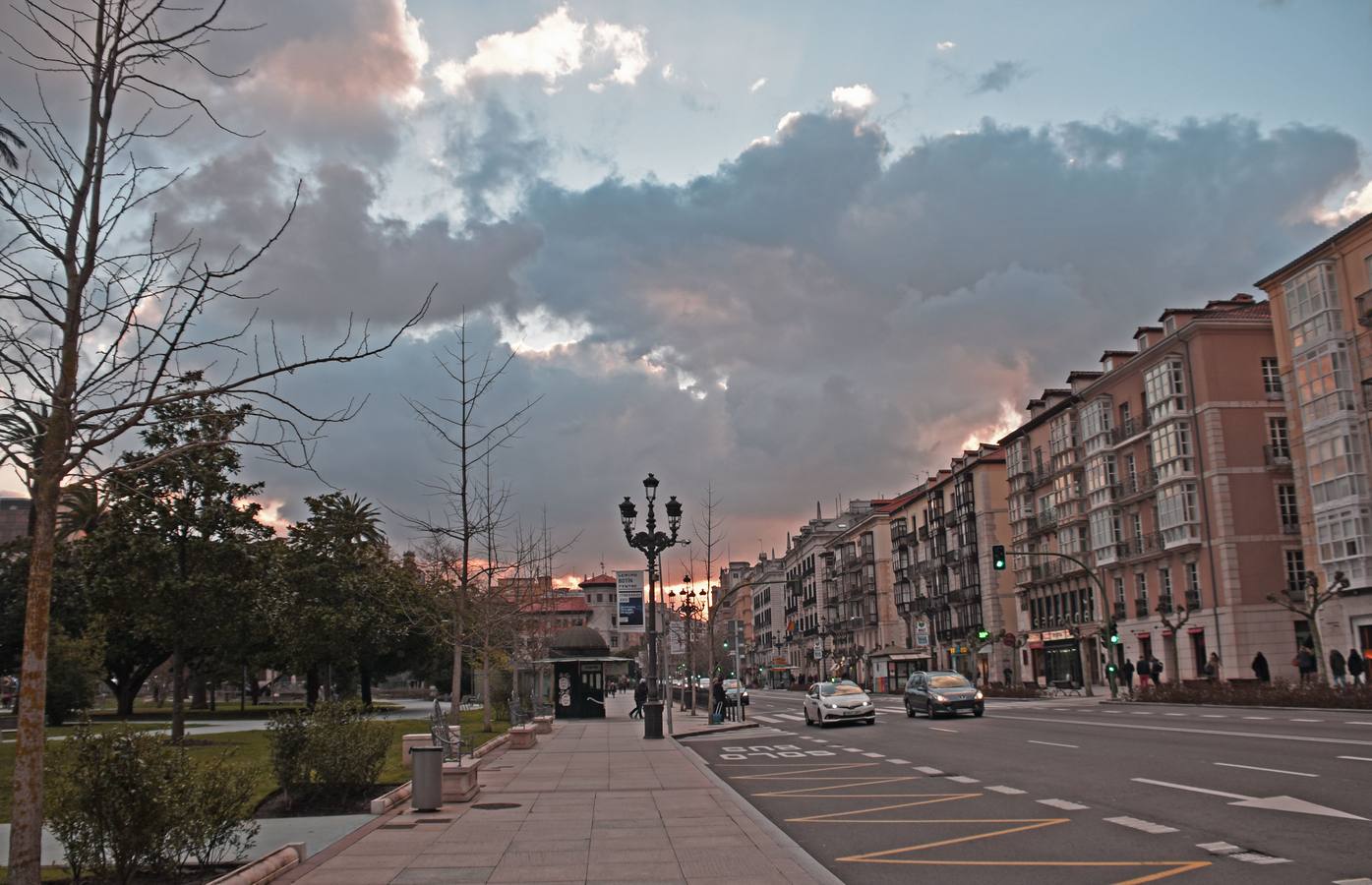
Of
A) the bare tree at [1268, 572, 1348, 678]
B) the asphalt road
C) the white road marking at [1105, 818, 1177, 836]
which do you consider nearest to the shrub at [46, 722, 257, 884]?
the asphalt road

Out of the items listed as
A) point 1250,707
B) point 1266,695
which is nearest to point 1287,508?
point 1266,695

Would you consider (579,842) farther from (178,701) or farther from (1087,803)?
(178,701)

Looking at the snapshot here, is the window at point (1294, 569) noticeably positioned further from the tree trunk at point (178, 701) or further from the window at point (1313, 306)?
the tree trunk at point (178, 701)

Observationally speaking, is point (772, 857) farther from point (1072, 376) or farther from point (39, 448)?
point (1072, 376)

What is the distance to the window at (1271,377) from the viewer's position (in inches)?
2072

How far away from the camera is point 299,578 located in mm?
Result: 51594

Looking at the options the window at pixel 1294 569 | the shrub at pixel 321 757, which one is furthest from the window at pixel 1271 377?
the shrub at pixel 321 757

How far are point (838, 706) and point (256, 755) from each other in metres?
17.8

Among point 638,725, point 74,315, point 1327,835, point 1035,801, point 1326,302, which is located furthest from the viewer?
point 1326,302

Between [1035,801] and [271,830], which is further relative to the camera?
[1035,801]

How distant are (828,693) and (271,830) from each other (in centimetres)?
2587

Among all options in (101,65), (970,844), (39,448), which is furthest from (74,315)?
(970,844)

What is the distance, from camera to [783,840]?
1075 cm

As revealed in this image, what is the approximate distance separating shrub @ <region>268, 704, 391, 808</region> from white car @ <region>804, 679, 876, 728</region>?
21927 millimetres
